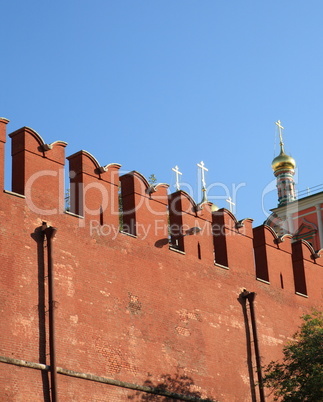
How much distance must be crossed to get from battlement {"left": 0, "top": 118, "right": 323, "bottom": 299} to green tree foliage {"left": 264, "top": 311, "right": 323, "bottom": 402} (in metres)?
3.11

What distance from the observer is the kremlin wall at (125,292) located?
21.0 m

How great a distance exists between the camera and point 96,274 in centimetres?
2275

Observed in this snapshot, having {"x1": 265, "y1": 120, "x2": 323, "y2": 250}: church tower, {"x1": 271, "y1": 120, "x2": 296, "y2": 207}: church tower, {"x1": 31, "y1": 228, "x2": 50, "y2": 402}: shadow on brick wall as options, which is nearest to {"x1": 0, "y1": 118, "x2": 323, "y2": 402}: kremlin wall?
{"x1": 31, "y1": 228, "x2": 50, "y2": 402}: shadow on brick wall

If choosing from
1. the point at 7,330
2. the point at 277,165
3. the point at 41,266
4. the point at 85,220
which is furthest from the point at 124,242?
the point at 277,165

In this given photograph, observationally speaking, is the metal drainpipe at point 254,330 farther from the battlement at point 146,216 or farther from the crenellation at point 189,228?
the crenellation at point 189,228

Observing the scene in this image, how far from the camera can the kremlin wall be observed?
2095 cm

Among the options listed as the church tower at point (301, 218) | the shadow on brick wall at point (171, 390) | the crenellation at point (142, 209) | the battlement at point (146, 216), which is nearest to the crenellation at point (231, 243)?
the battlement at point (146, 216)

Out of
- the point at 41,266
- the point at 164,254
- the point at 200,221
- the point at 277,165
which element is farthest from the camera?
the point at 277,165

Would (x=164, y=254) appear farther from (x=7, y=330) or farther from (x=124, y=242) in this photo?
(x=7, y=330)

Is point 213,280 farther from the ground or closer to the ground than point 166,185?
closer to the ground

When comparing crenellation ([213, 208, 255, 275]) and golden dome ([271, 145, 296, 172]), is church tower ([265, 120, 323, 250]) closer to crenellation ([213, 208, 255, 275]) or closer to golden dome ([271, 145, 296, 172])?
golden dome ([271, 145, 296, 172])

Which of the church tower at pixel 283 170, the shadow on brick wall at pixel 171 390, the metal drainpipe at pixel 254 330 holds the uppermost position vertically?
the church tower at pixel 283 170

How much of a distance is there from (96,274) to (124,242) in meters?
1.42

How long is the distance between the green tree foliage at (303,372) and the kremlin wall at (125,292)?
1363 millimetres
